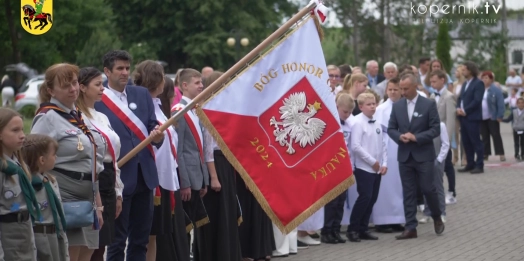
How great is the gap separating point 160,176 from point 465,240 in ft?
15.4

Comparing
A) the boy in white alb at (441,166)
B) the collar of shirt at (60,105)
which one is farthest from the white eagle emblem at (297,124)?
the boy in white alb at (441,166)

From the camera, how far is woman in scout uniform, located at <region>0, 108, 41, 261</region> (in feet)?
19.3

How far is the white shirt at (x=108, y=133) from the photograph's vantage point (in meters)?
7.13

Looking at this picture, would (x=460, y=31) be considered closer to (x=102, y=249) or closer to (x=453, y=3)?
(x=453, y=3)

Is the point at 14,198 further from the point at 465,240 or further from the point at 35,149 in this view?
the point at 465,240

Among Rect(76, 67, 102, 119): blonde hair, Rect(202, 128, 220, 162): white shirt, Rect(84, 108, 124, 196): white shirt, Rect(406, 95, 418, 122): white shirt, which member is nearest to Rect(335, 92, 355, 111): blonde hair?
Rect(406, 95, 418, 122): white shirt

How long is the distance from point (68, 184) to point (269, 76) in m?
1.90

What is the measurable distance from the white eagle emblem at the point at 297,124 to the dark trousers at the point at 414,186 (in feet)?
14.6

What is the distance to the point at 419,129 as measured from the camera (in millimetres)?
12023

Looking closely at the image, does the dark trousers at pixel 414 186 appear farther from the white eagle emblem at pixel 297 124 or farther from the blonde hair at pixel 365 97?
the white eagle emblem at pixel 297 124

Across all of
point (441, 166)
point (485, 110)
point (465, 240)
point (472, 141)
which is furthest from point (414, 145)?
point (485, 110)

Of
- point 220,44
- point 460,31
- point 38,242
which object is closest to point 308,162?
point 38,242

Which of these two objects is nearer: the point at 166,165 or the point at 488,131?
the point at 166,165

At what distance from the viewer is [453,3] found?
180ft
